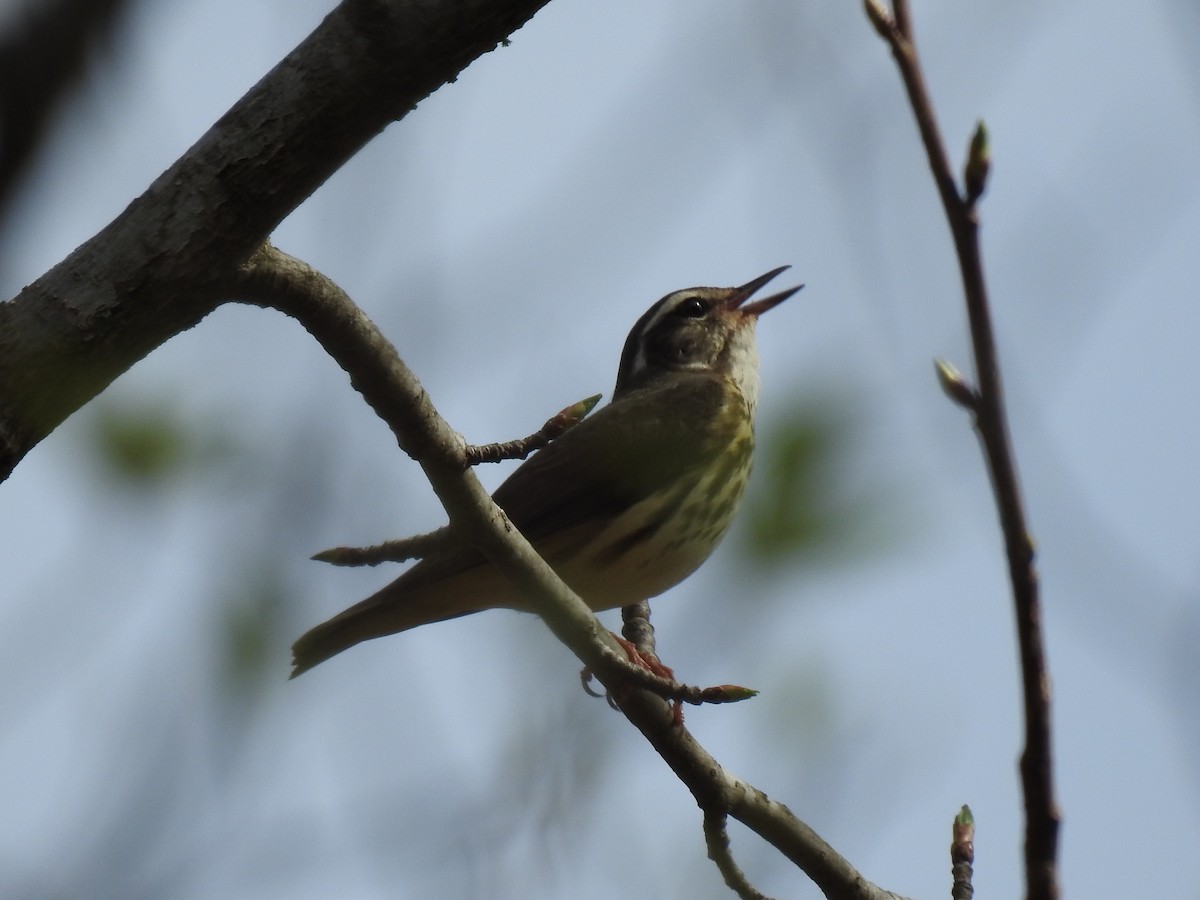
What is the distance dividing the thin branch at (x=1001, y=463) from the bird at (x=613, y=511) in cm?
473

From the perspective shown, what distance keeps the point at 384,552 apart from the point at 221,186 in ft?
5.23

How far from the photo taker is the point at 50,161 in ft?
8.33

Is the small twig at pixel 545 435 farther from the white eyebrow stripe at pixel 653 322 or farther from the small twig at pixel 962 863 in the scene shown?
the white eyebrow stripe at pixel 653 322

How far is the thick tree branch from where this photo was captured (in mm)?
3553

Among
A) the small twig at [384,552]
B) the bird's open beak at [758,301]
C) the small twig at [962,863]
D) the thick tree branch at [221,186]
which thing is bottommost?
the small twig at [962,863]

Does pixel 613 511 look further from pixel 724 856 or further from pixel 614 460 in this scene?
pixel 724 856

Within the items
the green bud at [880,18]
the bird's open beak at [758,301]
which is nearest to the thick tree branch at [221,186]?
the green bud at [880,18]

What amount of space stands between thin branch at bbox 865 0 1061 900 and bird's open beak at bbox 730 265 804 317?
27.3ft

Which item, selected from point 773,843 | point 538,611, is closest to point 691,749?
point 773,843

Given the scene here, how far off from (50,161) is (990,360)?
5.06 ft

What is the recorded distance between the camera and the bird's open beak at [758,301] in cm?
1089

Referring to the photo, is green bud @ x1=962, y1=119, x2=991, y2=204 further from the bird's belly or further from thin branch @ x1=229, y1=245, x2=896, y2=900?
the bird's belly

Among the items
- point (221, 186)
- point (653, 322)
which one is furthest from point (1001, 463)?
point (653, 322)

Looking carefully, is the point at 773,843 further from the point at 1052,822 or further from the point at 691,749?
the point at 1052,822
